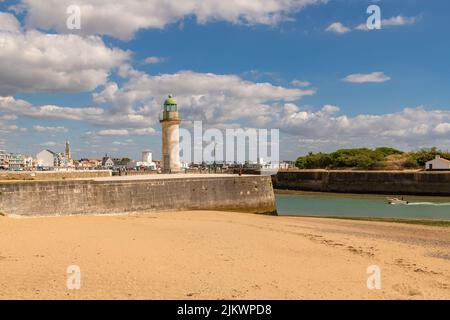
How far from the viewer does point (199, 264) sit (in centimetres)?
811

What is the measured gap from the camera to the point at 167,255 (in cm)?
870

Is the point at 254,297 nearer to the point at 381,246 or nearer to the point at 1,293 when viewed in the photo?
the point at 1,293

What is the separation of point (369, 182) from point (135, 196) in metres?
37.0

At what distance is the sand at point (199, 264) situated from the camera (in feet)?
21.5

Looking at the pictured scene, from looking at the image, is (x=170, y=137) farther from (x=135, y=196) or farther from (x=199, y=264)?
(x=199, y=264)

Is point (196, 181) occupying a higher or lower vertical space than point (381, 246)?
higher

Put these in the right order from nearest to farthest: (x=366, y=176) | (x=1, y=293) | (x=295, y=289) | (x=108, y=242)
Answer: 1. (x=1, y=293)
2. (x=295, y=289)
3. (x=108, y=242)
4. (x=366, y=176)

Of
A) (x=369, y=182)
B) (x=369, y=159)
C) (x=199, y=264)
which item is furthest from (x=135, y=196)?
(x=369, y=159)

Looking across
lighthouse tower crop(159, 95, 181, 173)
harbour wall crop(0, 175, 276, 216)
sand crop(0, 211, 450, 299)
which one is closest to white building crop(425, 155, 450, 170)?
harbour wall crop(0, 175, 276, 216)

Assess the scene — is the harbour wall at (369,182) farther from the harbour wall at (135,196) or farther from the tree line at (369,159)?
the harbour wall at (135,196)

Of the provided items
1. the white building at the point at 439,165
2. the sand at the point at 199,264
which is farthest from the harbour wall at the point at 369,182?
the sand at the point at 199,264

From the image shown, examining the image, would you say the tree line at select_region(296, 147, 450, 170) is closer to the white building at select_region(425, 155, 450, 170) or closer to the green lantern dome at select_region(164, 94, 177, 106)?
the white building at select_region(425, 155, 450, 170)
